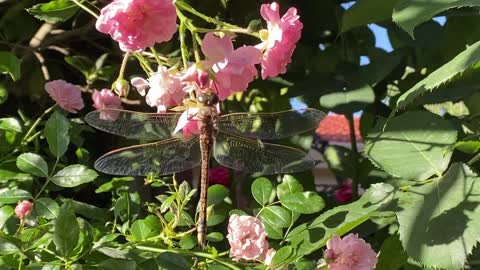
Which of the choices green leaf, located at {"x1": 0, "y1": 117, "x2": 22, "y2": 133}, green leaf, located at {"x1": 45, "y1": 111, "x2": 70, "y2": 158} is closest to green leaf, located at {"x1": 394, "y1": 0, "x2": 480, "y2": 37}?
green leaf, located at {"x1": 45, "y1": 111, "x2": 70, "y2": 158}

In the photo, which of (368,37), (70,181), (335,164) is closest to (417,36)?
(368,37)

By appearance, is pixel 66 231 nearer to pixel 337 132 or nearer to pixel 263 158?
pixel 263 158

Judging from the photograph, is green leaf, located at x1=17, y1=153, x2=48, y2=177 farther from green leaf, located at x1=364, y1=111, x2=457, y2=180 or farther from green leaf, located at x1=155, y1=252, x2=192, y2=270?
green leaf, located at x1=364, y1=111, x2=457, y2=180

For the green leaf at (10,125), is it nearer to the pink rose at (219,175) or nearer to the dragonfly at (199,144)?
the dragonfly at (199,144)

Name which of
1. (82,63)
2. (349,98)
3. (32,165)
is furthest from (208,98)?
(82,63)

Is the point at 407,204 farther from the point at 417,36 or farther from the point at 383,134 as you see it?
the point at 417,36
